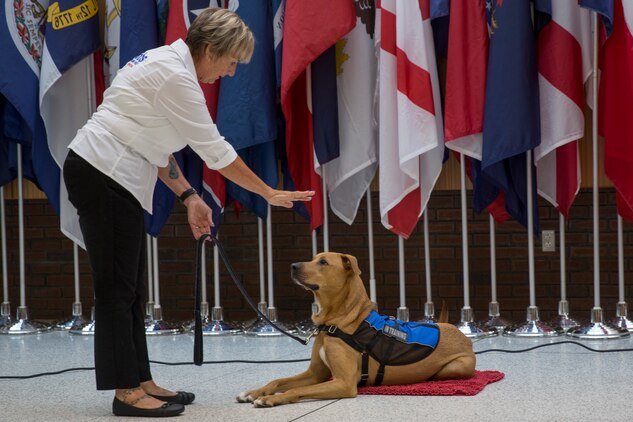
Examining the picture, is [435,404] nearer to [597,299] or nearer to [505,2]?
[597,299]

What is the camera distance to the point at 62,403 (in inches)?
131

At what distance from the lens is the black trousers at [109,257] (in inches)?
116

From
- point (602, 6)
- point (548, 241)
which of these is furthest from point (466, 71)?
point (548, 241)

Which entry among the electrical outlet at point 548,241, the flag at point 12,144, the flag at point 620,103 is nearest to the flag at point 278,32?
the flag at point 12,144

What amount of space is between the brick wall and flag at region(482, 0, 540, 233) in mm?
894

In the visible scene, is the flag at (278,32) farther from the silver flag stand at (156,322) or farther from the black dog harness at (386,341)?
the black dog harness at (386,341)

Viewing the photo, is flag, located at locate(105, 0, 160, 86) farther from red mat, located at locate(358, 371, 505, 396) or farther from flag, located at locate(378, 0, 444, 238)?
red mat, located at locate(358, 371, 505, 396)

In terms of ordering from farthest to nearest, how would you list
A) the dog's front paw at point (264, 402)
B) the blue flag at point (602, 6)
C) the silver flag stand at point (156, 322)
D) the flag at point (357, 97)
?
1. the silver flag stand at point (156, 322)
2. the flag at point (357, 97)
3. the blue flag at point (602, 6)
4. the dog's front paw at point (264, 402)

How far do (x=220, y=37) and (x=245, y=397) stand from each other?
1.18 meters

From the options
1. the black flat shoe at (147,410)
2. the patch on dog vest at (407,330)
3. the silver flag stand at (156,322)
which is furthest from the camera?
the silver flag stand at (156,322)

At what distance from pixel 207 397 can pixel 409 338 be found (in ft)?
2.41

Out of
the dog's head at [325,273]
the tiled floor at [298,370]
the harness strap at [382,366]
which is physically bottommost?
the tiled floor at [298,370]

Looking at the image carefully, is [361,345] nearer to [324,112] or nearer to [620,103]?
[324,112]

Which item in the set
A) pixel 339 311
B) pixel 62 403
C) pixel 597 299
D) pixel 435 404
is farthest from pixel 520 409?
pixel 597 299
